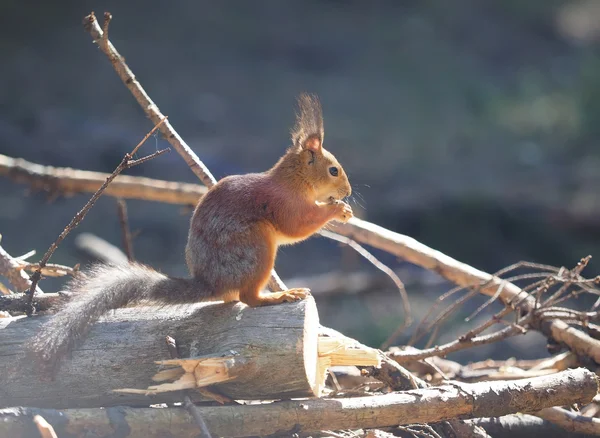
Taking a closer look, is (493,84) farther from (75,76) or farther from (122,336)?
(122,336)

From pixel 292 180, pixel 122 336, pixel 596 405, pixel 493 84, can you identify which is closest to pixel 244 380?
pixel 122 336

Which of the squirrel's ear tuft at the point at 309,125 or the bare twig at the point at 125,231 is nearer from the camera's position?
the squirrel's ear tuft at the point at 309,125

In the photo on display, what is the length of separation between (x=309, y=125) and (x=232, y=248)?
729 millimetres

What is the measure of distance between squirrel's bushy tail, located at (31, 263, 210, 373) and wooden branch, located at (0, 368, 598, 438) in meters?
0.20

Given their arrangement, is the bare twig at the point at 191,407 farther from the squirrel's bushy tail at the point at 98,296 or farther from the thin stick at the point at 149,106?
the thin stick at the point at 149,106

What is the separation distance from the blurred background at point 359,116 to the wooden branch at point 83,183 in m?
0.89

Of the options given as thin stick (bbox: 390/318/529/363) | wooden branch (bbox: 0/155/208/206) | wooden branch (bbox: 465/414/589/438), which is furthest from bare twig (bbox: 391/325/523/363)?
wooden branch (bbox: 0/155/208/206)

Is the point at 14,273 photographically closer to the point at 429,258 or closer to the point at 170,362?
the point at 170,362

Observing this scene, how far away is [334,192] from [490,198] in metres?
4.85

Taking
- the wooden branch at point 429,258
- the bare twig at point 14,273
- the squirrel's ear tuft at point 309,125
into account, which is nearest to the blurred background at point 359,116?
the wooden branch at point 429,258

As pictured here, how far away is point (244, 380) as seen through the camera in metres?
2.15

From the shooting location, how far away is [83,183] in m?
4.24

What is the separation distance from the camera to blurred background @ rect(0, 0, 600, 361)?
261 inches

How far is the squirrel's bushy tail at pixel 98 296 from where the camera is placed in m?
2.14
